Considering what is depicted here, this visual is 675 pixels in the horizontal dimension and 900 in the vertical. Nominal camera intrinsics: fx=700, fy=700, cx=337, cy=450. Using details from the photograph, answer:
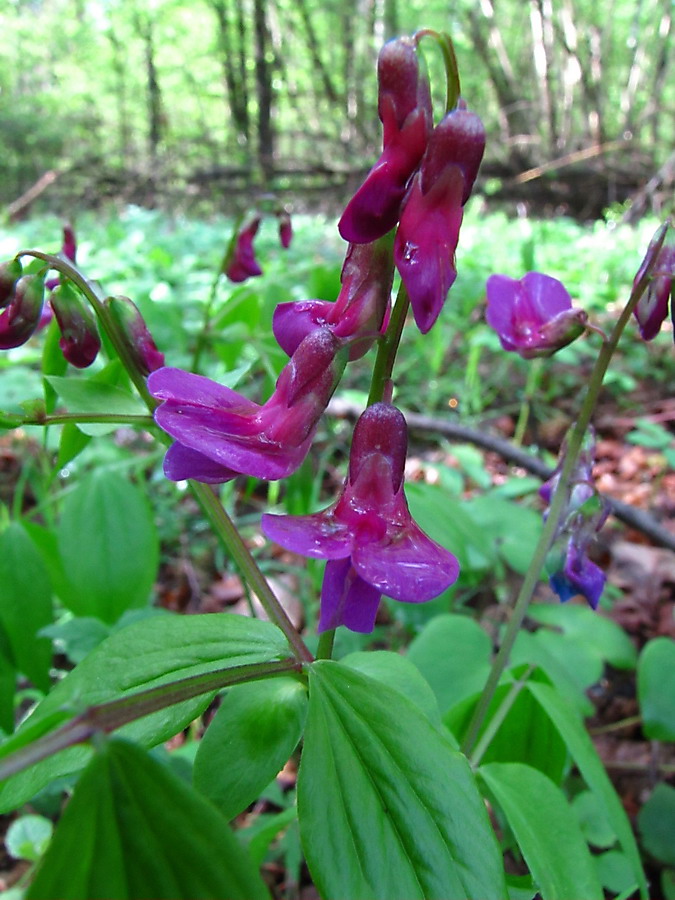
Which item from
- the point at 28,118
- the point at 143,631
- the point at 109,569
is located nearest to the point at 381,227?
the point at 143,631

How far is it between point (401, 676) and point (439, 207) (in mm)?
605

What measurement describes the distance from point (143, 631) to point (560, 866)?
1.92 ft

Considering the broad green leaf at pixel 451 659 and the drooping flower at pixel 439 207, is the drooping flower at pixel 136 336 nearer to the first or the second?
the drooping flower at pixel 439 207

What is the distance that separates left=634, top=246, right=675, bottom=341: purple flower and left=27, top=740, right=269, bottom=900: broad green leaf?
87 centimetres

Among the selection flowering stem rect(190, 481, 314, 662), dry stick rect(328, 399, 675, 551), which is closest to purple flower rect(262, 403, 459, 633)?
flowering stem rect(190, 481, 314, 662)

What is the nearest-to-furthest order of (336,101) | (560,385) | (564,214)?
(560,385), (564,214), (336,101)

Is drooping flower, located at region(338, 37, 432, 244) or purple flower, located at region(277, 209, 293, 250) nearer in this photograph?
drooping flower, located at region(338, 37, 432, 244)

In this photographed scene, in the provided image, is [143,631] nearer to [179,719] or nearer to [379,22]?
[179,719]

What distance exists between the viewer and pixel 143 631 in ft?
2.58

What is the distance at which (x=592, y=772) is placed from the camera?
0.97 m

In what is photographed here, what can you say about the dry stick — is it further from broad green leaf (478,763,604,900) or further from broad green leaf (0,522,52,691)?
broad green leaf (0,522,52,691)

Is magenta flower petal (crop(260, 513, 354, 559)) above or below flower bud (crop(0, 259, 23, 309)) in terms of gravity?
below

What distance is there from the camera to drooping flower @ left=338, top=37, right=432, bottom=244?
73cm

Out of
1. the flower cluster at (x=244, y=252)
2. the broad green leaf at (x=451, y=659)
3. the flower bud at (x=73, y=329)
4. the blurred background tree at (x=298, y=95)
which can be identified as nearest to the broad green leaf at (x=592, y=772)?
the broad green leaf at (x=451, y=659)
